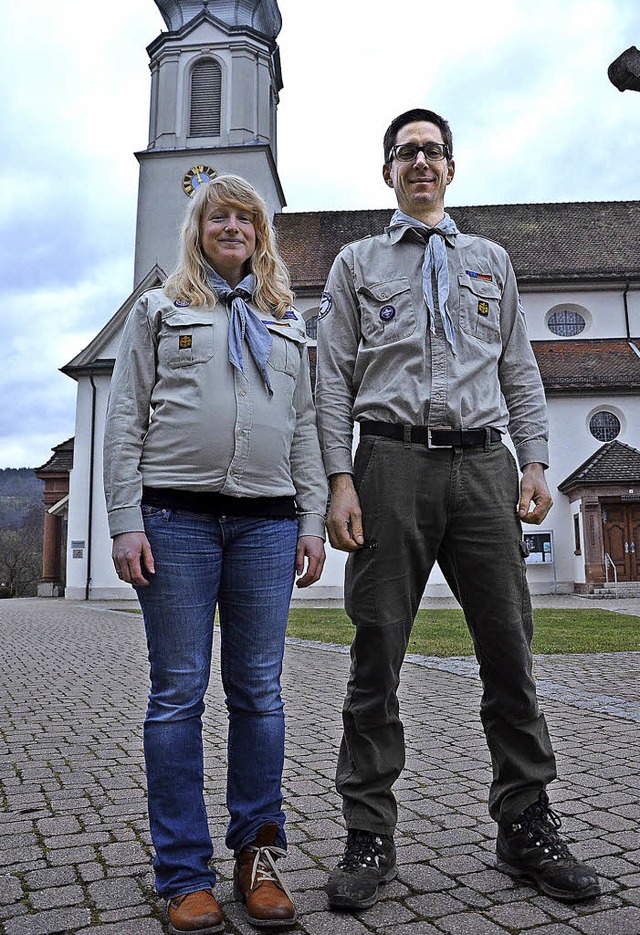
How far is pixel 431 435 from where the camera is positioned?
2922 millimetres

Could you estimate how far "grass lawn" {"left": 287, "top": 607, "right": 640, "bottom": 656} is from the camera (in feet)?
33.0

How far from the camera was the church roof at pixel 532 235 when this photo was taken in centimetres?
2967

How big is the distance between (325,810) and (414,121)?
9.32 feet

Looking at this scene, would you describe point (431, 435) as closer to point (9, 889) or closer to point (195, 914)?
point (195, 914)

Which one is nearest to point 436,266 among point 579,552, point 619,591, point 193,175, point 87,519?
point 619,591

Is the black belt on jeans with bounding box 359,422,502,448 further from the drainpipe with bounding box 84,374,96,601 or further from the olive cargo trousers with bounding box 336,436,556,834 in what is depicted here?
the drainpipe with bounding box 84,374,96,601

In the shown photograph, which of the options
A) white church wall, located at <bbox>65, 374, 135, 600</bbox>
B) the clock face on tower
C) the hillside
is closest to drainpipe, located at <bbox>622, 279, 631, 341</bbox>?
the clock face on tower

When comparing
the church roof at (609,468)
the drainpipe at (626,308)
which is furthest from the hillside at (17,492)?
the church roof at (609,468)

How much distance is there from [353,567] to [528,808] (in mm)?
996

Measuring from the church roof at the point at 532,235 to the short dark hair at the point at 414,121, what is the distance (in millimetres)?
26604

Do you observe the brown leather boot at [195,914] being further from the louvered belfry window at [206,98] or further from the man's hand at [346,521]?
the louvered belfry window at [206,98]

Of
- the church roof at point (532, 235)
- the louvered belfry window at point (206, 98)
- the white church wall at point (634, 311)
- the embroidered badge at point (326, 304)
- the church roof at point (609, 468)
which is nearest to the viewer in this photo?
the embroidered badge at point (326, 304)

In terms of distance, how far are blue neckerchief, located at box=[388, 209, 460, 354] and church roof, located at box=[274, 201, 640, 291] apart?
26726 millimetres

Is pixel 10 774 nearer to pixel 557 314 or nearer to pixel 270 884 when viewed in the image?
pixel 270 884
